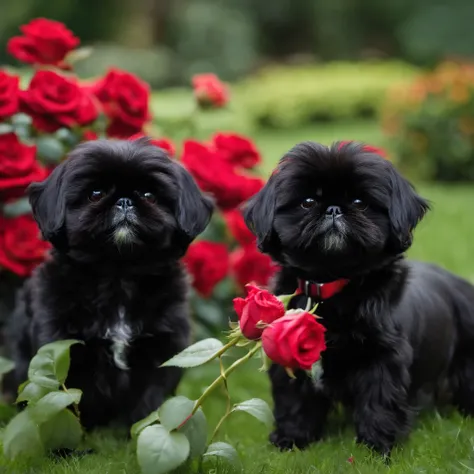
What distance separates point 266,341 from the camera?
3012mm

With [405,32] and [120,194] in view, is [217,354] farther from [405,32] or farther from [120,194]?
[405,32]

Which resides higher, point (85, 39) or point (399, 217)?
point (399, 217)

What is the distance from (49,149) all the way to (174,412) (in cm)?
238

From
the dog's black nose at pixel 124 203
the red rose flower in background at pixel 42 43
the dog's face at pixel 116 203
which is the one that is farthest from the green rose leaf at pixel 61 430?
the red rose flower in background at pixel 42 43

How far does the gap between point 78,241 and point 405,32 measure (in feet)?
93.0

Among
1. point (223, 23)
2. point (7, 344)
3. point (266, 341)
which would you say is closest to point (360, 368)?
point (266, 341)

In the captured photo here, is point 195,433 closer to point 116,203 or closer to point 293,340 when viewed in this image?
point 293,340

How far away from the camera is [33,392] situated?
142 inches

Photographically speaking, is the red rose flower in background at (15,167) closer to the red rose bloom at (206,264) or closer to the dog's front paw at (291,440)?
the red rose bloom at (206,264)

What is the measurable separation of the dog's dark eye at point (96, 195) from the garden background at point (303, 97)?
3.58 feet

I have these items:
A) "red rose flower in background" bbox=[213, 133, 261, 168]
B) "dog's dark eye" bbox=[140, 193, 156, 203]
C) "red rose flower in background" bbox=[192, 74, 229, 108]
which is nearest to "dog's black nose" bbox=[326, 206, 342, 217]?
"dog's dark eye" bbox=[140, 193, 156, 203]

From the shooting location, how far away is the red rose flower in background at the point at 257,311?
3068 mm

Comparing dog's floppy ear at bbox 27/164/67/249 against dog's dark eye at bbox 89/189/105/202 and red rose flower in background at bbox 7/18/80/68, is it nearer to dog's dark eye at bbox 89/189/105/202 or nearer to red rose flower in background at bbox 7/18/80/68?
dog's dark eye at bbox 89/189/105/202

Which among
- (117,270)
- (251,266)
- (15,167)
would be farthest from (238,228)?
(117,270)
